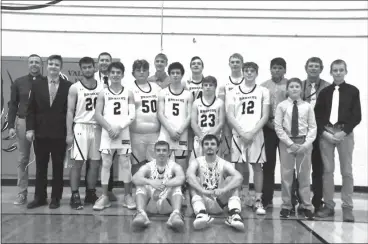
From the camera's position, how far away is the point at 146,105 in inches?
167

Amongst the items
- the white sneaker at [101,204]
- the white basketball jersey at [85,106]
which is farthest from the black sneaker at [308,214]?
the white basketball jersey at [85,106]

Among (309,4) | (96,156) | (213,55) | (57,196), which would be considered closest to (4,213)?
(57,196)

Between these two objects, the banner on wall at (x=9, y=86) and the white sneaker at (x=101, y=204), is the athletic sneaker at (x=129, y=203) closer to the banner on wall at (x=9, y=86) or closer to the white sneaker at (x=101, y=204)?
the white sneaker at (x=101, y=204)

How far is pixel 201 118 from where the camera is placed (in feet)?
13.6

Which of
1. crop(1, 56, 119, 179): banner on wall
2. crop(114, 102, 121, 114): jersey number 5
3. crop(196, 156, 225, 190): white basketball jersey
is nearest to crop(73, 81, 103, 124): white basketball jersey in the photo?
crop(114, 102, 121, 114): jersey number 5

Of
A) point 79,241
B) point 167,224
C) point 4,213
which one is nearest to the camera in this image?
point 79,241

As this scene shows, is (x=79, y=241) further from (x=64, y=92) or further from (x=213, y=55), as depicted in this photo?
(x=213, y=55)

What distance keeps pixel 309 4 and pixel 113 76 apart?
→ 3.47 metres

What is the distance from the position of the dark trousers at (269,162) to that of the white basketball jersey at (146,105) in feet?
4.29

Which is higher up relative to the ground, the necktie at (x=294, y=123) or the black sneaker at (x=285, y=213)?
the necktie at (x=294, y=123)

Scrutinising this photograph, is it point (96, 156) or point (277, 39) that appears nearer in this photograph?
→ point (96, 156)

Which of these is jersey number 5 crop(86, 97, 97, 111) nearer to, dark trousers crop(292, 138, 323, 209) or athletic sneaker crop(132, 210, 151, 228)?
athletic sneaker crop(132, 210, 151, 228)

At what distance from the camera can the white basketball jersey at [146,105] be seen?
4.23 m

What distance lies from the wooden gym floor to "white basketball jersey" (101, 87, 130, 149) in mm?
759
